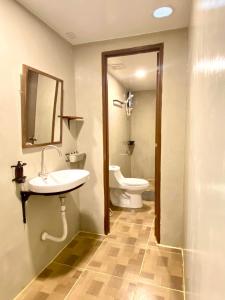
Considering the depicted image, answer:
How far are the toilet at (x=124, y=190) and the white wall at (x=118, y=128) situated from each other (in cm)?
37

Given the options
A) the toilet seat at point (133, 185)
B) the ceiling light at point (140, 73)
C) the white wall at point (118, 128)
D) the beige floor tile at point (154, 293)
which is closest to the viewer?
the beige floor tile at point (154, 293)

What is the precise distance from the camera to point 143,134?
16.0 ft

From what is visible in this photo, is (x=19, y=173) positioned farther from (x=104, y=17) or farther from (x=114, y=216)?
(x=114, y=216)

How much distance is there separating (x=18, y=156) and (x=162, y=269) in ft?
5.48

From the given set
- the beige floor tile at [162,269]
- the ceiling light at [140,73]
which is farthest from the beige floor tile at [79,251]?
the ceiling light at [140,73]

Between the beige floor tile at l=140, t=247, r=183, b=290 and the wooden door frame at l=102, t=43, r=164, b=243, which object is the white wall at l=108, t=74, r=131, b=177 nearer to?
the wooden door frame at l=102, t=43, r=164, b=243

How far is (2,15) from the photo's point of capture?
1.44 m

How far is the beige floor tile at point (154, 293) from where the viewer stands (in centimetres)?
159

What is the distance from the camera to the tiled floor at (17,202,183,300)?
163cm

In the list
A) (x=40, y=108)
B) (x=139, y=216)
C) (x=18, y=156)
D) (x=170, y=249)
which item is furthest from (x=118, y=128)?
(x=18, y=156)

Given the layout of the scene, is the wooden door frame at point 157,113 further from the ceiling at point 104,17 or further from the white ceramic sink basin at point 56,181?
the white ceramic sink basin at point 56,181

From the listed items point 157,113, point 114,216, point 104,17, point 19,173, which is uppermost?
point 104,17

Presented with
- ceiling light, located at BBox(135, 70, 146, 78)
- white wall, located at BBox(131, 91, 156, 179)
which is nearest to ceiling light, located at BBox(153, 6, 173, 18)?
ceiling light, located at BBox(135, 70, 146, 78)

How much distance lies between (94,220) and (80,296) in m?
0.98
